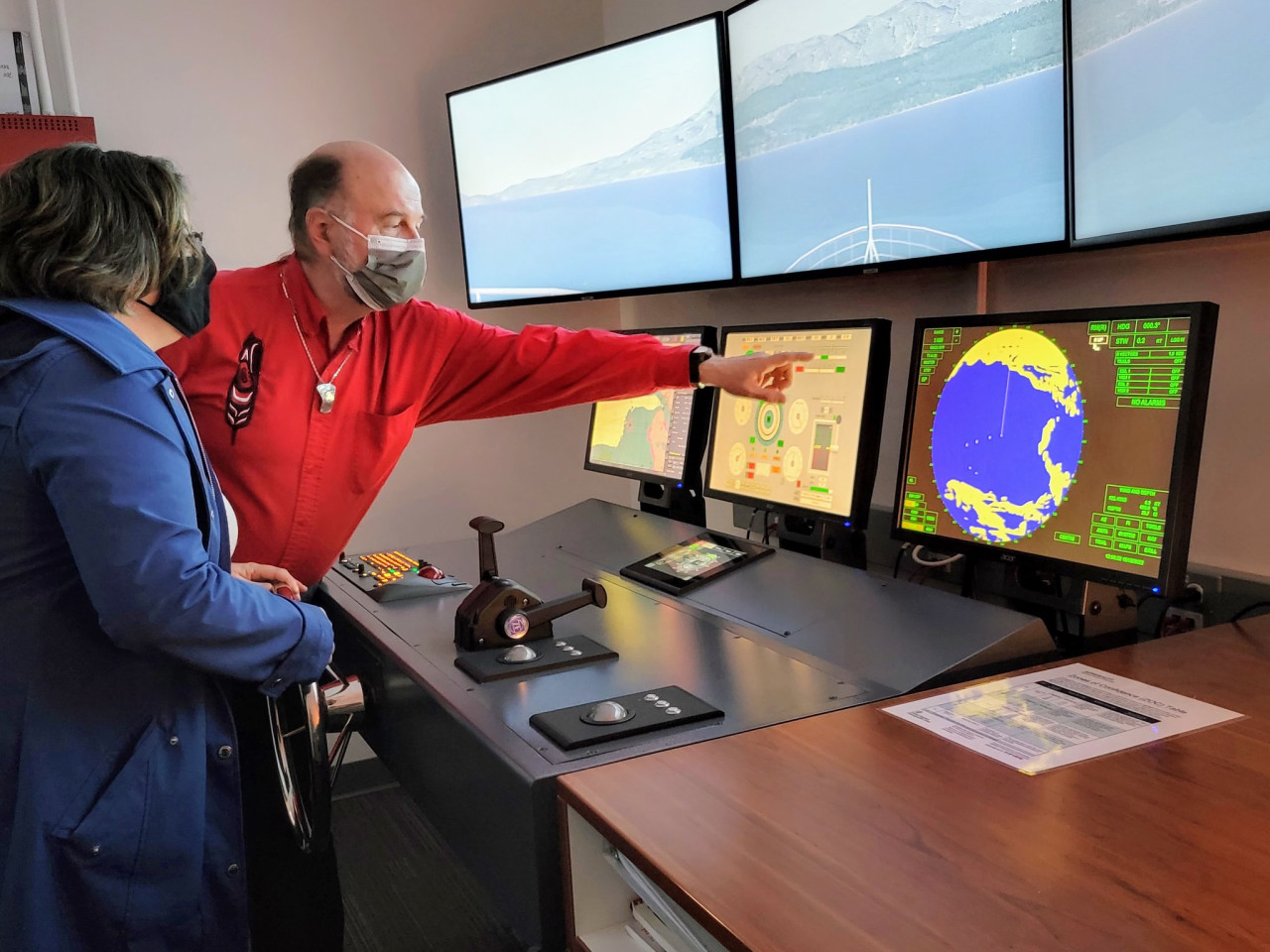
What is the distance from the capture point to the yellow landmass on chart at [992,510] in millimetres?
1375

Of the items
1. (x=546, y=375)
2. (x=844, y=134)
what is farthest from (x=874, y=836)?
(x=844, y=134)

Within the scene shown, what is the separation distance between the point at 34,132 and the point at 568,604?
1790mm

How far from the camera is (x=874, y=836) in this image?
0.85m

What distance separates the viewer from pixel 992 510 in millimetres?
1429

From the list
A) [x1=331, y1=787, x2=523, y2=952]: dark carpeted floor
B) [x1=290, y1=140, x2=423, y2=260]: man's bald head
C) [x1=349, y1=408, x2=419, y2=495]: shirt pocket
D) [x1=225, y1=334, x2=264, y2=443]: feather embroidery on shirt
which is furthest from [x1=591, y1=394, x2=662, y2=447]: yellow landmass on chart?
[x1=331, y1=787, x2=523, y2=952]: dark carpeted floor

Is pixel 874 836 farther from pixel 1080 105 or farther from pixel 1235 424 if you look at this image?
pixel 1080 105

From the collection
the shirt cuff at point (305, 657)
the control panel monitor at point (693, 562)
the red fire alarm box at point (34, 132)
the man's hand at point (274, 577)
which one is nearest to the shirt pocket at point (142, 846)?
the shirt cuff at point (305, 657)

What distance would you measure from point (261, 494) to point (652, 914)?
3.46 ft

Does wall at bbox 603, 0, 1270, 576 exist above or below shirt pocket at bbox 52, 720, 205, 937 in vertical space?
above

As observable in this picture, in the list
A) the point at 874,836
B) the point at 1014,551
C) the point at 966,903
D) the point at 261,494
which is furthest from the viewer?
the point at 261,494

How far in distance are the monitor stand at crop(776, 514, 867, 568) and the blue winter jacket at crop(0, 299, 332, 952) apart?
871mm

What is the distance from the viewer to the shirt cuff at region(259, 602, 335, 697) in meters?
1.19

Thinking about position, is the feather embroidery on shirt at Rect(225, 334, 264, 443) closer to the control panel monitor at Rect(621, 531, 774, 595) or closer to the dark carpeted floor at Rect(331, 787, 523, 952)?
the control panel monitor at Rect(621, 531, 774, 595)

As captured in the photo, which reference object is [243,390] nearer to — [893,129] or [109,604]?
[109,604]
